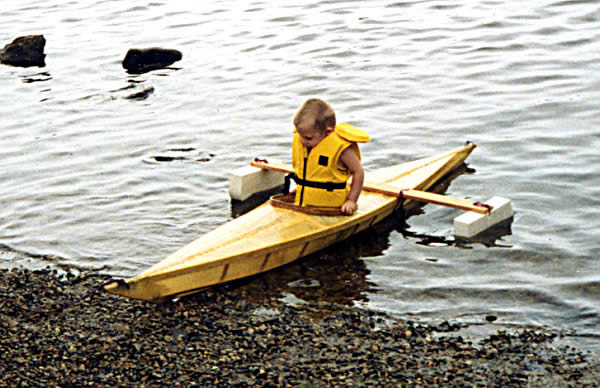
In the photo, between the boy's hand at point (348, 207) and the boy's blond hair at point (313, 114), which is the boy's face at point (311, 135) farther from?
the boy's hand at point (348, 207)

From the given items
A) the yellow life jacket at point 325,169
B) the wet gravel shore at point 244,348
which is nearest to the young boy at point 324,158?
the yellow life jacket at point 325,169

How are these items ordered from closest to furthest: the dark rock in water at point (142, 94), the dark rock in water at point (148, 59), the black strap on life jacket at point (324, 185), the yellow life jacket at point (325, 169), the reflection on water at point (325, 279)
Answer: the reflection on water at point (325, 279) → the yellow life jacket at point (325, 169) → the black strap on life jacket at point (324, 185) → the dark rock in water at point (142, 94) → the dark rock in water at point (148, 59)

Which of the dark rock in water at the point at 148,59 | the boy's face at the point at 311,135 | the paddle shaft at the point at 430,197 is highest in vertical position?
the boy's face at the point at 311,135

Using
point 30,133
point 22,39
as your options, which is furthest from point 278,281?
point 22,39

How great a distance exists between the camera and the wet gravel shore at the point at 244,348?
632 centimetres

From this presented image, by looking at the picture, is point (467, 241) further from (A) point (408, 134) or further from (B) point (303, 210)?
(A) point (408, 134)

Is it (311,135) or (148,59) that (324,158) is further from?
(148,59)

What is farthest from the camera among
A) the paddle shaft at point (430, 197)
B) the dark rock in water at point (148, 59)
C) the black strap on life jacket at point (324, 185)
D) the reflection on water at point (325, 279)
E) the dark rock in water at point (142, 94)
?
the dark rock in water at point (148, 59)

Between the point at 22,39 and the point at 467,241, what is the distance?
1177 centimetres

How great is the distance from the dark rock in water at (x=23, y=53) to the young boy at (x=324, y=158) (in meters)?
10.4

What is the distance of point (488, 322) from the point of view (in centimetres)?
728

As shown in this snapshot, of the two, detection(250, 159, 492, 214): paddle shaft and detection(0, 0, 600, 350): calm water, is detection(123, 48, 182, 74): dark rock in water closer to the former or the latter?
detection(0, 0, 600, 350): calm water

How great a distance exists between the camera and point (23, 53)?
17.6m

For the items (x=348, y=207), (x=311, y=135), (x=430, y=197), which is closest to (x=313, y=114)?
(x=311, y=135)
